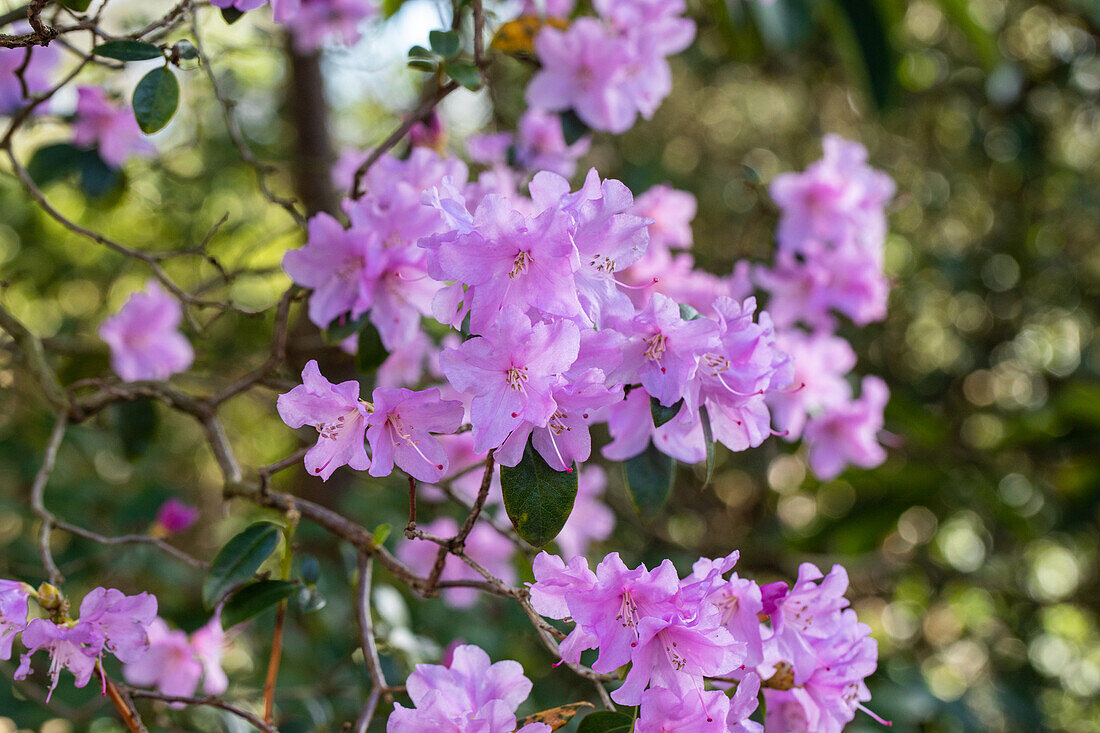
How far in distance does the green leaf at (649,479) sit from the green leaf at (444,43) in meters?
0.59

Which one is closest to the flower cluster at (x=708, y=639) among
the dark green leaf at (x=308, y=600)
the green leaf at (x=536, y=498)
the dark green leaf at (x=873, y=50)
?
the green leaf at (x=536, y=498)

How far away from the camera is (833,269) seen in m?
1.60

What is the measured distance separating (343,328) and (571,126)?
58cm

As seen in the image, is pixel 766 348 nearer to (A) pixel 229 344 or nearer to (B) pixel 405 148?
(B) pixel 405 148

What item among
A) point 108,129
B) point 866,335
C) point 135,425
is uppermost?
point 108,129

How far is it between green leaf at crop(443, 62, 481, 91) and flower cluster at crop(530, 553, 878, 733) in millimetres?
661

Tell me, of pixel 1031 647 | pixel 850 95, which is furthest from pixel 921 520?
pixel 850 95

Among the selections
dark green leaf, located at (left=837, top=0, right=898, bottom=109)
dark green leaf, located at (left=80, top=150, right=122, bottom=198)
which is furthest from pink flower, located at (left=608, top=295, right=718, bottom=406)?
dark green leaf, located at (left=837, top=0, right=898, bottom=109)

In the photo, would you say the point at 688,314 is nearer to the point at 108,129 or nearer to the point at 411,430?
the point at 411,430

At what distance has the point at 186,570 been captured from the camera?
206 cm

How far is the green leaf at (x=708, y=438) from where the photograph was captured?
931 mm

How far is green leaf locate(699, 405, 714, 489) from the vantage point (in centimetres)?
93

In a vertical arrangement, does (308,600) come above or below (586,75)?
below

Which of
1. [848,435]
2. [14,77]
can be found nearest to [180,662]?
[14,77]
